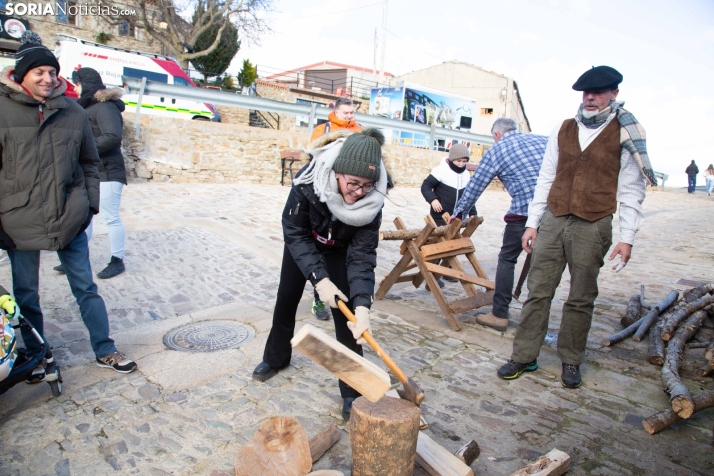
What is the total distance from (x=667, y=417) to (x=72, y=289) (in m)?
3.95

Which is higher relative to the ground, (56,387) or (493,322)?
(493,322)

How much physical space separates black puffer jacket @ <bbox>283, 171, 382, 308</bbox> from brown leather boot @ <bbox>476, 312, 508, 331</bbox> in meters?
2.23

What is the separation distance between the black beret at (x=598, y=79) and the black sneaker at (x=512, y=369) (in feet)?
6.70

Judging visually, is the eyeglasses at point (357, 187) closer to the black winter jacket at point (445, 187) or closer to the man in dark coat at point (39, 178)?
the man in dark coat at point (39, 178)

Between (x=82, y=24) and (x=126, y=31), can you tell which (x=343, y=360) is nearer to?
(x=82, y=24)

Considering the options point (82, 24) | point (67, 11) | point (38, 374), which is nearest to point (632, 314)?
point (38, 374)

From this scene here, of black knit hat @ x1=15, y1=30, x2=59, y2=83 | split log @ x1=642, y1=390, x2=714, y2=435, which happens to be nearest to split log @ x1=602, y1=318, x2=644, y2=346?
split log @ x1=642, y1=390, x2=714, y2=435

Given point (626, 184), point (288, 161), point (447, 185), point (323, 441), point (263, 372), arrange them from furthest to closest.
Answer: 1. point (288, 161)
2. point (447, 185)
3. point (263, 372)
4. point (626, 184)
5. point (323, 441)

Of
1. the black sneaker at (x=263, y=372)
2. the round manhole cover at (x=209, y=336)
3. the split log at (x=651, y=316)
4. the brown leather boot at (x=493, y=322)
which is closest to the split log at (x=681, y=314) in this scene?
the split log at (x=651, y=316)

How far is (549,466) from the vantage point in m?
2.35

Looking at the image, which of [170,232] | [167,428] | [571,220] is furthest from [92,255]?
[571,220]

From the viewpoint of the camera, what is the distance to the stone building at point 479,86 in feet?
124

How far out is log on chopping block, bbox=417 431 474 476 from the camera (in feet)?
7.38

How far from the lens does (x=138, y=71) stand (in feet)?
58.0
